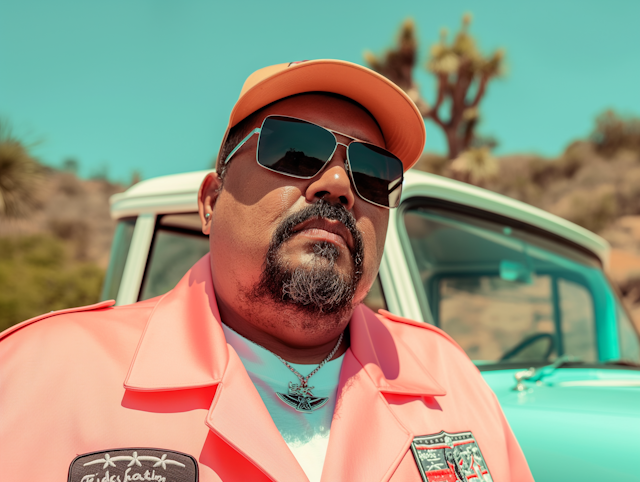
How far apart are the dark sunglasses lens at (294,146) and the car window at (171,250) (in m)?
1.08

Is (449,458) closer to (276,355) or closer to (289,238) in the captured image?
(276,355)

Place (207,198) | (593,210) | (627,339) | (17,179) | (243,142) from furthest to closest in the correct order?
(593,210), (17,179), (627,339), (207,198), (243,142)

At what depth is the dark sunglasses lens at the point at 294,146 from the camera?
137 centimetres

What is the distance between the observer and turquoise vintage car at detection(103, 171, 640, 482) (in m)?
1.48

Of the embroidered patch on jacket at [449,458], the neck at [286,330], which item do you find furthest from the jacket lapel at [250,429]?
the embroidered patch on jacket at [449,458]

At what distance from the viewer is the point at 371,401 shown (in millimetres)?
1333

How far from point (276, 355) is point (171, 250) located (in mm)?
1325

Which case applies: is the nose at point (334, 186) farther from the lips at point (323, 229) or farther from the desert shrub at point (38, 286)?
the desert shrub at point (38, 286)

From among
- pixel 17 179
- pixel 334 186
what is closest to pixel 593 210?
pixel 17 179

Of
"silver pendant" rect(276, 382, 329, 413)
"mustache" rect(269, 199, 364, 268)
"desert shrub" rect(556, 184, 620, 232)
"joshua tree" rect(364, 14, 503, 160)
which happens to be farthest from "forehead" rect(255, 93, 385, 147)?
"desert shrub" rect(556, 184, 620, 232)

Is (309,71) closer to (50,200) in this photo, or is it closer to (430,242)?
(430,242)

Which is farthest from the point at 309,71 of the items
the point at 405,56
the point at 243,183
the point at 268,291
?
the point at 405,56

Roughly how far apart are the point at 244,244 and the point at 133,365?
42 cm

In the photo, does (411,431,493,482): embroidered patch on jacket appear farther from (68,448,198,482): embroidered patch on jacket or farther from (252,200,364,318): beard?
(68,448,198,482): embroidered patch on jacket
